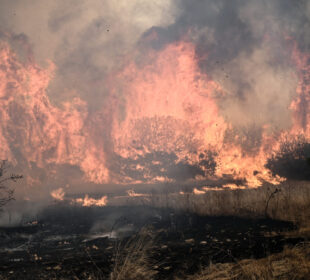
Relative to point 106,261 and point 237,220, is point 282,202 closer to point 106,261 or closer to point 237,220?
point 237,220

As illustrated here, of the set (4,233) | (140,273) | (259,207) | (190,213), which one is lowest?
(4,233)

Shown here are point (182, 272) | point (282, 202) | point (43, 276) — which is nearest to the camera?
point (182, 272)

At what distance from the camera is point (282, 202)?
83.3 feet

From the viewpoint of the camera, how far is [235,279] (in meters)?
7.02

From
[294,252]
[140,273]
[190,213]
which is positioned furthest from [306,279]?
[190,213]

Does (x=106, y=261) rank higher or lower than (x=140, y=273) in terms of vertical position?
lower

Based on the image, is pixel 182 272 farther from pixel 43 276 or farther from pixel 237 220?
pixel 237 220

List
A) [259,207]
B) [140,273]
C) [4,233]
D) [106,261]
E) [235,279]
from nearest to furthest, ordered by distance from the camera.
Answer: [235,279] → [140,273] → [106,261] → [259,207] → [4,233]

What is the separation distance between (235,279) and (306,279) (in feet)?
5.66

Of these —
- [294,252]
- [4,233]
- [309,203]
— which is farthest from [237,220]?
[4,233]

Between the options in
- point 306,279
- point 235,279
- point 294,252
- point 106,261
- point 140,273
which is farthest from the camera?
point 106,261

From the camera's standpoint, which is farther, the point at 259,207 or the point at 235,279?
the point at 259,207

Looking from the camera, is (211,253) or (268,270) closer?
(268,270)

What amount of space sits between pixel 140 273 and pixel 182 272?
271 centimetres
